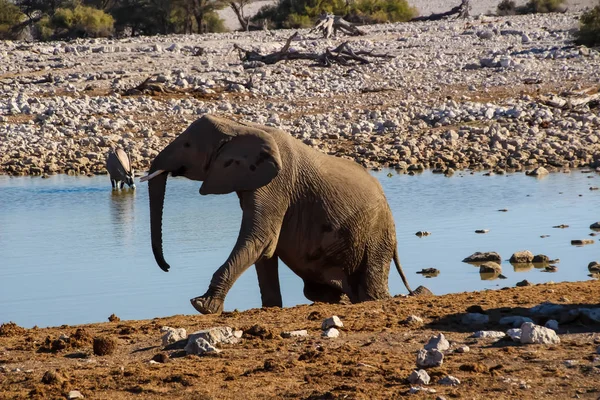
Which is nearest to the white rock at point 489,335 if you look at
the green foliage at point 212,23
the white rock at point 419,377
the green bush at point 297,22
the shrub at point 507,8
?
the white rock at point 419,377

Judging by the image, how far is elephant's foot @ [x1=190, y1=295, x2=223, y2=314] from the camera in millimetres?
8281

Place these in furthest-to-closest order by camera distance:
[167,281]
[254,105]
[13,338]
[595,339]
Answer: [254,105]
[167,281]
[13,338]
[595,339]

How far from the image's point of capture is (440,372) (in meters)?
5.52

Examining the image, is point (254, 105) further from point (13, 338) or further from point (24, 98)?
point (13, 338)

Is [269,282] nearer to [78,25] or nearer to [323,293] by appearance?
[323,293]

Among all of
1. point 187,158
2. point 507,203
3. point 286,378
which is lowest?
point 507,203

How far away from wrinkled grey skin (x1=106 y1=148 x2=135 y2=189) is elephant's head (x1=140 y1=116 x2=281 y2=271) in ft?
28.8

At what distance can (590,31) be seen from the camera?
3194 centimetres

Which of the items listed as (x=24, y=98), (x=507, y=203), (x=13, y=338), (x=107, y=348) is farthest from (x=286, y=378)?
(x=24, y=98)

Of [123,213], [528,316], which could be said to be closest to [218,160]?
[528,316]

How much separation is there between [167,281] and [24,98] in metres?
14.2

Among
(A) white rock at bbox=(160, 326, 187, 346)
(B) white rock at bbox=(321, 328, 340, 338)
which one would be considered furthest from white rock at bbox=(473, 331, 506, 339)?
(A) white rock at bbox=(160, 326, 187, 346)

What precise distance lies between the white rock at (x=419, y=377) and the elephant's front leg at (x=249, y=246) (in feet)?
10.0

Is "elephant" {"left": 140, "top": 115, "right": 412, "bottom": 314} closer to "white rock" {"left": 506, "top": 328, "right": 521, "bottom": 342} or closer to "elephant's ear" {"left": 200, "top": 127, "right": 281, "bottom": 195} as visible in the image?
"elephant's ear" {"left": 200, "top": 127, "right": 281, "bottom": 195}
